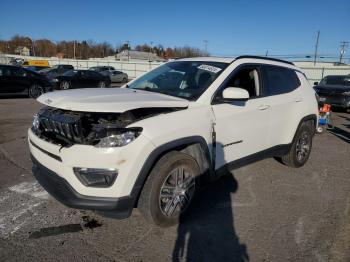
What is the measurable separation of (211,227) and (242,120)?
1403 mm

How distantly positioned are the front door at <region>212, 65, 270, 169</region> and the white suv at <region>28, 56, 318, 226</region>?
0.01 meters

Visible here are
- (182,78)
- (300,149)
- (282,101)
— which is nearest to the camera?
(182,78)

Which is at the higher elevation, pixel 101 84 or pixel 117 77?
pixel 101 84

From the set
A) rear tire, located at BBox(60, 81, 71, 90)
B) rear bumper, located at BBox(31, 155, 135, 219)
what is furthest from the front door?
rear tire, located at BBox(60, 81, 71, 90)

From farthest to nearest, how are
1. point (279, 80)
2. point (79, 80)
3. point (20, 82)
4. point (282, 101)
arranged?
point (79, 80)
point (20, 82)
point (279, 80)
point (282, 101)

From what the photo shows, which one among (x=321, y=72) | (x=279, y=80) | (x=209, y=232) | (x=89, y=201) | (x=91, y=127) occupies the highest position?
(x=279, y=80)

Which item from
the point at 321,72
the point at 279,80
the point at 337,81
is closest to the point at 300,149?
the point at 279,80

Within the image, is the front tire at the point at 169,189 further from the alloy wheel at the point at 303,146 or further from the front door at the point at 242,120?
the alloy wheel at the point at 303,146

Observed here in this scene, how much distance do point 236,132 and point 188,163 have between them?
35.1 inches

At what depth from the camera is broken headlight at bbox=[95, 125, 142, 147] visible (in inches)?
116

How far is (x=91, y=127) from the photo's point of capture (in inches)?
125

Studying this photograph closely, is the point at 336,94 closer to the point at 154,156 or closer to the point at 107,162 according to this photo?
the point at 154,156

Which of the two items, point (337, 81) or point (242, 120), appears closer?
point (242, 120)

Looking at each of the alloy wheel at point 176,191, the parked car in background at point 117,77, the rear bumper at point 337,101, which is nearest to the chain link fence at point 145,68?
the parked car in background at point 117,77
